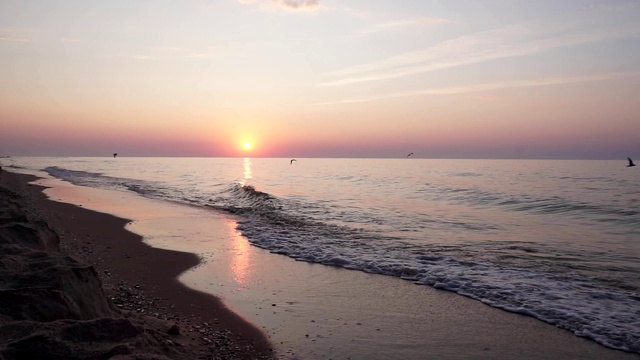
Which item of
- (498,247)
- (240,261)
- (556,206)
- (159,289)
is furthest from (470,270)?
(556,206)

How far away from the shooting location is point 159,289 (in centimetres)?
834

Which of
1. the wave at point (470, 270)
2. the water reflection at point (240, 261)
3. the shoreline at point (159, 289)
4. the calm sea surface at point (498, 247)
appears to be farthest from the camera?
the water reflection at point (240, 261)

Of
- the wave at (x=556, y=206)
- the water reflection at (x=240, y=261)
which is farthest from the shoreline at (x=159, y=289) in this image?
the wave at (x=556, y=206)

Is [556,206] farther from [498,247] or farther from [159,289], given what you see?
[159,289]

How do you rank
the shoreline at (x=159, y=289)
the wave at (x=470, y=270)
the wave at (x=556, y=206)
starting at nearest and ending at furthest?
the shoreline at (x=159, y=289) → the wave at (x=470, y=270) → the wave at (x=556, y=206)

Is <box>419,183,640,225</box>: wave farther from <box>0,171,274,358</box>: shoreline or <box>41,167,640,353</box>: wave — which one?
<box>0,171,274,358</box>: shoreline

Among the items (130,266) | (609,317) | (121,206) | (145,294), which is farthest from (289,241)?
(121,206)

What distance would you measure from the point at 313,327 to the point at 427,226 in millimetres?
13188

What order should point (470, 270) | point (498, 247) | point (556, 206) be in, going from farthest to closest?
1. point (556, 206)
2. point (498, 247)
3. point (470, 270)

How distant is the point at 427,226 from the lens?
1872 centimetres

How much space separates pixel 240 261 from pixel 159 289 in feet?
9.81

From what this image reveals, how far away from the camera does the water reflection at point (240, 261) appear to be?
9.25 meters

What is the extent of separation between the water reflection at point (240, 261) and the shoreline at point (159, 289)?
40.1 inches

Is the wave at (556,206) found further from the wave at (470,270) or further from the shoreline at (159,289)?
the shoreline at (159,289)
